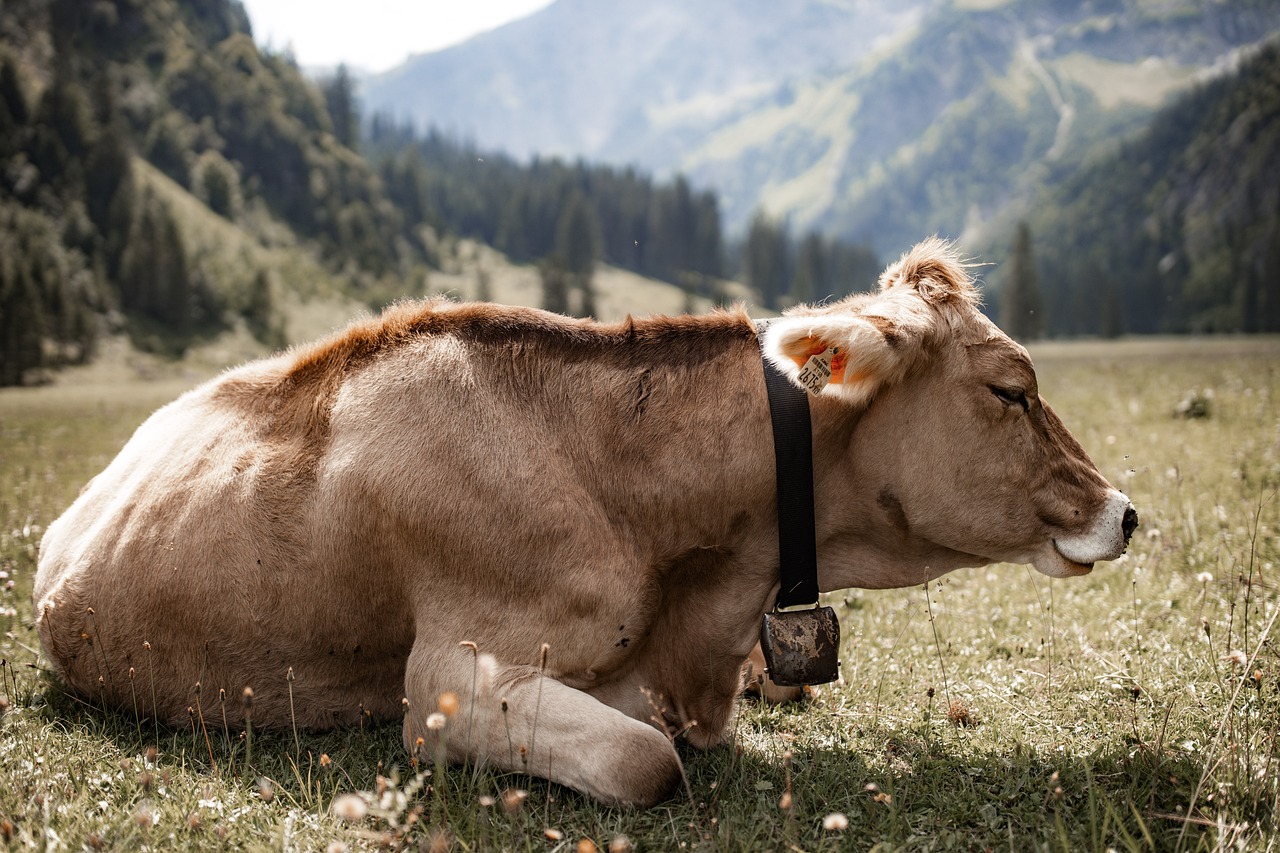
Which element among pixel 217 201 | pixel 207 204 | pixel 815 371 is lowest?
pixel 815 371

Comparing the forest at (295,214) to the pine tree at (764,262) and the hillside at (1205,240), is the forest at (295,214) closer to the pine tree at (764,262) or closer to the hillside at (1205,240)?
the pine tree at (764,262)

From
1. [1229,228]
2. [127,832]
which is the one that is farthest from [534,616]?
[1229,228]

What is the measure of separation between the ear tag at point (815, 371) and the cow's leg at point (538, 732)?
1691 millimetres

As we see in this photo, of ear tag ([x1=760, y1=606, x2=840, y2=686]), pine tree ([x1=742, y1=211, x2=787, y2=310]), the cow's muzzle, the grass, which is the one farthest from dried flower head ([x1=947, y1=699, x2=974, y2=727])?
pine tree ([x1=742, y1=211, x2=787, y2=310])

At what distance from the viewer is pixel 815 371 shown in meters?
4.00

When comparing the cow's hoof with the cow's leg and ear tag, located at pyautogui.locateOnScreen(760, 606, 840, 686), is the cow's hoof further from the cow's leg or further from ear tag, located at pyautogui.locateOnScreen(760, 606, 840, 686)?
ear tag, located at pyautogui.locateOnScreen(760, 606, 840, 686)

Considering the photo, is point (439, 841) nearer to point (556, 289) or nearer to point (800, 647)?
point (800, 647)

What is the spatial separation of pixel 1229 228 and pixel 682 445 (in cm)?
19581

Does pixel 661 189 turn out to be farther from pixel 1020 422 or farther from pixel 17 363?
pixel 1020 422

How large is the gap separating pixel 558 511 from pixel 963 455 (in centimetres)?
207

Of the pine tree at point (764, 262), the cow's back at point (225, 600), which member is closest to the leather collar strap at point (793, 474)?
the cow's back at point (225, 600)

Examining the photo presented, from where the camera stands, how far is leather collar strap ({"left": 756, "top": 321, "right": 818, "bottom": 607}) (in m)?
4.19

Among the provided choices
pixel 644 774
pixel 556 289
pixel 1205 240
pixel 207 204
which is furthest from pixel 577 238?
pixel 644 774

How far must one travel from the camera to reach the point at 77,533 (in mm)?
5055
